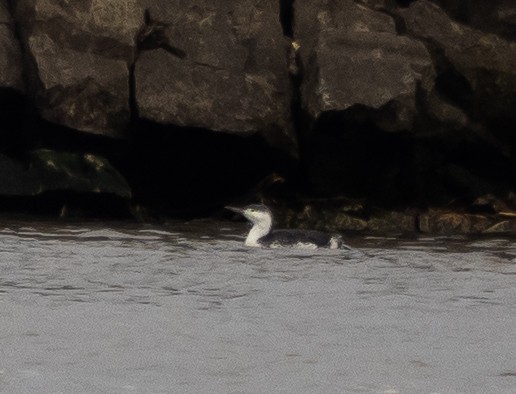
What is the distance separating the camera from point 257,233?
18391 mm

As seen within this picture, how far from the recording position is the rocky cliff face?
20.3 metres

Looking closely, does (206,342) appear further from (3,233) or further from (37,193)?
(37,193)

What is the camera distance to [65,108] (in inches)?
806

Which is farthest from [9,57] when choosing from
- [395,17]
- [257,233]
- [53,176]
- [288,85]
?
[395,17]

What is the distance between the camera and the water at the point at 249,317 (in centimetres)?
1029

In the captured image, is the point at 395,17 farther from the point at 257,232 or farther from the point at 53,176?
the point at 53,176

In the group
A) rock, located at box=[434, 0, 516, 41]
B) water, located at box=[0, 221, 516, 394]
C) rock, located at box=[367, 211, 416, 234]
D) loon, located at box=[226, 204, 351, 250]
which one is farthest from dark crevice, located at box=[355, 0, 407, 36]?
loon, located at box=[226, 204, 351, 250]

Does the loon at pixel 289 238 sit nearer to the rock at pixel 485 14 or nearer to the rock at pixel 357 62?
the rock at pixel 357 62

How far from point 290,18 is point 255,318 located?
908 cm

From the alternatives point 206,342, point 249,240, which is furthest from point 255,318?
point 249,240

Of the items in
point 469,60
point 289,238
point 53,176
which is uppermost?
point 469,60

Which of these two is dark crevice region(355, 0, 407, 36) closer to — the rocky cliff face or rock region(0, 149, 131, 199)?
the rocky cliff face

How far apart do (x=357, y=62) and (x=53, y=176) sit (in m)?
4.47

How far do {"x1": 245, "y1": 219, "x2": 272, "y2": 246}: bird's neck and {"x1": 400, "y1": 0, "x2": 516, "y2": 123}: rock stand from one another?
3766 mm
